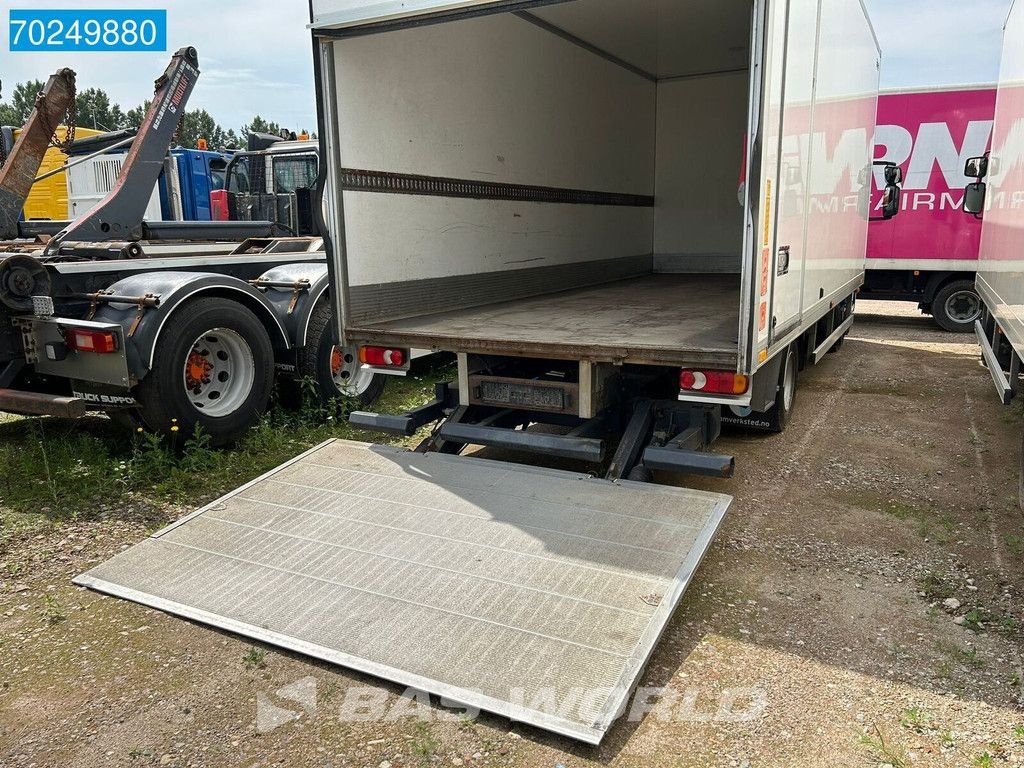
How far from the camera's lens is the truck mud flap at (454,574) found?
8.74ft

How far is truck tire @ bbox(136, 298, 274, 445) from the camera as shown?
186 inches

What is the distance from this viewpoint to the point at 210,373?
5.22 m

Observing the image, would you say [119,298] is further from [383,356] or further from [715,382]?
[715,382]

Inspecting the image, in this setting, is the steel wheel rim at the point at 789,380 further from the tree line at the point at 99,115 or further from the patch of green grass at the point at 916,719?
Answer: the tree line at the point at 99,115

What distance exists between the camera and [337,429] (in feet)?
19.2

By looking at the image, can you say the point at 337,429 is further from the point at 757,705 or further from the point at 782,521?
the point at 757,705

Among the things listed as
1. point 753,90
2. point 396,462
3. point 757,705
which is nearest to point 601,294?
point 396,462

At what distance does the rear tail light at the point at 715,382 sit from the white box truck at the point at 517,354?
1cm

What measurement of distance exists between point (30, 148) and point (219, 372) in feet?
9.73

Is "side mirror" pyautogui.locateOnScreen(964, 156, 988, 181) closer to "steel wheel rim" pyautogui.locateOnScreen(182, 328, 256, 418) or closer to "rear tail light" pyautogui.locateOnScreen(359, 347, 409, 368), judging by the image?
"rear tail light" pyautogui.locateOnScreen(359, 347, 409, 368)

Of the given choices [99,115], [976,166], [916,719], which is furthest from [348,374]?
[99,115]

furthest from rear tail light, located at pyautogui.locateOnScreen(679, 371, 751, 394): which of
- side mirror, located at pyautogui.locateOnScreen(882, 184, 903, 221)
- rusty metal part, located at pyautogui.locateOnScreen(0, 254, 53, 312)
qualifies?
side mirror, located at pyautogui.locateOnScreen(882, 184, 903, 221)

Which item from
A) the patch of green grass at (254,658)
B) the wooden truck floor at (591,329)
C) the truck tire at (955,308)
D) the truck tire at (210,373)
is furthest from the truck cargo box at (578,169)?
the truck tire at (955,308)

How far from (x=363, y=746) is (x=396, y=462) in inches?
81.9
